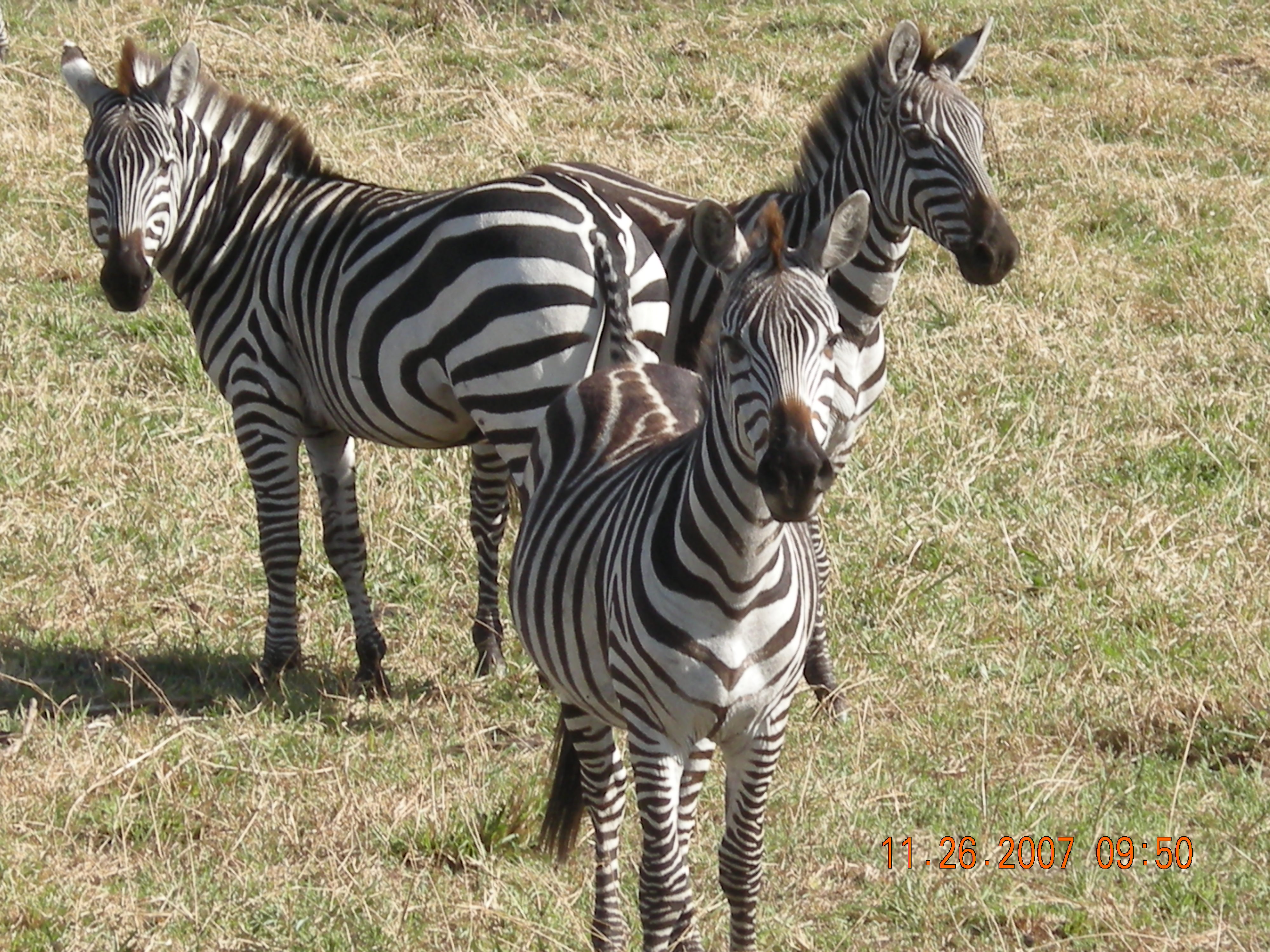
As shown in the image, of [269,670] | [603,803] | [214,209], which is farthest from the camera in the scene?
[214,209]

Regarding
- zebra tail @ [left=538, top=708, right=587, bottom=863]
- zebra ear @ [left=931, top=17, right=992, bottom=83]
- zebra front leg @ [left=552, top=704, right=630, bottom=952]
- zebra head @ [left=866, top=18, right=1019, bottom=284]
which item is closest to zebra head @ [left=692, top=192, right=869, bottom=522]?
zebra front leg @ [left=552, top=704, right=630, bottom=952]

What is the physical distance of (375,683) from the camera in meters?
6.67

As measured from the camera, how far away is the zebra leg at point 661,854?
13.9 ft

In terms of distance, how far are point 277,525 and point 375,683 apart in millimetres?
759

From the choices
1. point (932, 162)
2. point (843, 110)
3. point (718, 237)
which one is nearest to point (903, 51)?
point (843, 110)

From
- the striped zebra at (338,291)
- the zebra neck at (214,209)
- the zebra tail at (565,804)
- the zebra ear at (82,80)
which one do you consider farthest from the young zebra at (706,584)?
the zebra ear at (82,80)

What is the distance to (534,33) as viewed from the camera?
15.1 metres

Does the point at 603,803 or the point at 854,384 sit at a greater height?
the point at 854,384

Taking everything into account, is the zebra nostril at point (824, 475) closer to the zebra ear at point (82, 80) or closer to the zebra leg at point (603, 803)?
the zebra leg at point (603, 803)

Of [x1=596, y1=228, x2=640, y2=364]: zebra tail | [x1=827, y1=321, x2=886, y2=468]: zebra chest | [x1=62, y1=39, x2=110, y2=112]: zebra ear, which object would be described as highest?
[x1=62, y1=39, x2=110, y2=112]: zebra ear

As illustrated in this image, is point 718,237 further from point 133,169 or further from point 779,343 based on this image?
point 133,169

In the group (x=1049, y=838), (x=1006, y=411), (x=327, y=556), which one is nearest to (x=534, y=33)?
(x=1006, y=411)

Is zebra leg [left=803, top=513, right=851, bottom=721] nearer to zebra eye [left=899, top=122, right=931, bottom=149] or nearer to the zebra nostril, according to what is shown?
zebra eye [left=899, top=122, right=931, bottom=149]

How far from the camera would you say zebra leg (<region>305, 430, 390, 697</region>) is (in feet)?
22.0
